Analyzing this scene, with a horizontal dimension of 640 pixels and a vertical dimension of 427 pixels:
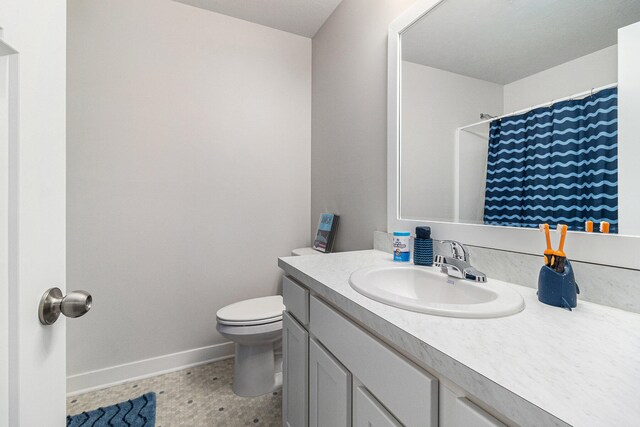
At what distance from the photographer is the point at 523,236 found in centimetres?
86

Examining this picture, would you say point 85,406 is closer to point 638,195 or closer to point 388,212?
point 388,212

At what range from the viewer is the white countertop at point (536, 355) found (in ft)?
1.15

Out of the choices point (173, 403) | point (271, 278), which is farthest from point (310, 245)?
point (173, 403)

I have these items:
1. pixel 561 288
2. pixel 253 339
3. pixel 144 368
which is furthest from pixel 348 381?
pixel 144 368

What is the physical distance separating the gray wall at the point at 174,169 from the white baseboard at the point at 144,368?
42 mm

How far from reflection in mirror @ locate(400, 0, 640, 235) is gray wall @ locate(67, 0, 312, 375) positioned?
1111 millimetres

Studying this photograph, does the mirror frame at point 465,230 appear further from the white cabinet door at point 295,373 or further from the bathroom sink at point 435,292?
the white cabinet door at point 295,373

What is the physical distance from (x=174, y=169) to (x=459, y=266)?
1740 mm

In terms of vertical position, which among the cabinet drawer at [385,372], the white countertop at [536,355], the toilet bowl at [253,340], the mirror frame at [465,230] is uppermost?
the mirror frame at [465,230]

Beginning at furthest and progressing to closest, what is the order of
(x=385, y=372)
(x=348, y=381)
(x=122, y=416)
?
(x=122, y=416) < (x=348, y=381) < (x=385, y=372)

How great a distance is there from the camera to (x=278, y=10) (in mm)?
1899

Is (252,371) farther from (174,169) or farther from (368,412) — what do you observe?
(174,169)

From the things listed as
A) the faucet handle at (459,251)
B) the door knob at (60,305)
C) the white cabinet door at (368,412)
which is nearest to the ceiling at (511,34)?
the faucet handle at (459,251)

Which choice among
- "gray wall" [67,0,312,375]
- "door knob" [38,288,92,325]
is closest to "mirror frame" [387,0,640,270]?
"gray wall" [67,0,312,375]
